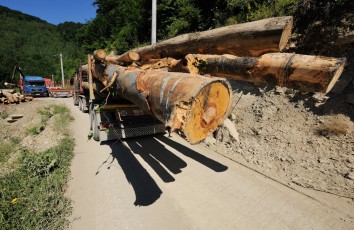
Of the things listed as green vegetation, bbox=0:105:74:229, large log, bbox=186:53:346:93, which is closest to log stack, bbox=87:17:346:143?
large log, bbox=186:53:346:93

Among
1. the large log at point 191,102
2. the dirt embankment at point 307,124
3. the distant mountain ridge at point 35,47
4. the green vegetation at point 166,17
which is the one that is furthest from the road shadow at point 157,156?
the distant mountain ridge at point 35,47

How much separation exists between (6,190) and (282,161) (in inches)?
270

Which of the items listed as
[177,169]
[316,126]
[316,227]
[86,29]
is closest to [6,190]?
[177,169]

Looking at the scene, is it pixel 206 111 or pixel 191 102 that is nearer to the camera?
pixel 191 102

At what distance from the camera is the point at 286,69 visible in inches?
109

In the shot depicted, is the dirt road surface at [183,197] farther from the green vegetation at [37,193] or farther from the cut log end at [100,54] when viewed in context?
the cut log end at [100,54]

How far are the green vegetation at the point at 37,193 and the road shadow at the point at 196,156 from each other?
3.36 metres

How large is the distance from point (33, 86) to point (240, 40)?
2669cm

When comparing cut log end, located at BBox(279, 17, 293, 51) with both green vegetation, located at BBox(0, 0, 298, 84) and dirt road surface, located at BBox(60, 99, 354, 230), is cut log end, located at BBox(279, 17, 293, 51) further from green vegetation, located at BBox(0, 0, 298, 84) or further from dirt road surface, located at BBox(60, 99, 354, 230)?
green vegetation, located at BBox(0, 0, 298, 84)

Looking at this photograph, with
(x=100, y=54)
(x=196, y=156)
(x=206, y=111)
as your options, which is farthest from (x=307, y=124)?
(x=100, y=54)

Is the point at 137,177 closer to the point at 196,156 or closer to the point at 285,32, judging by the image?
the point at 196,156

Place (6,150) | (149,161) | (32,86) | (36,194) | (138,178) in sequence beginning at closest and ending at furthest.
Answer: (36,194) < (138,178) < (149,161) < (6,150) < (32,86)

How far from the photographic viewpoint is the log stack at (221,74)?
2633 mm

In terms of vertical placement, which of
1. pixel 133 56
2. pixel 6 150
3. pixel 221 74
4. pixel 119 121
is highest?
pixel 133 56
